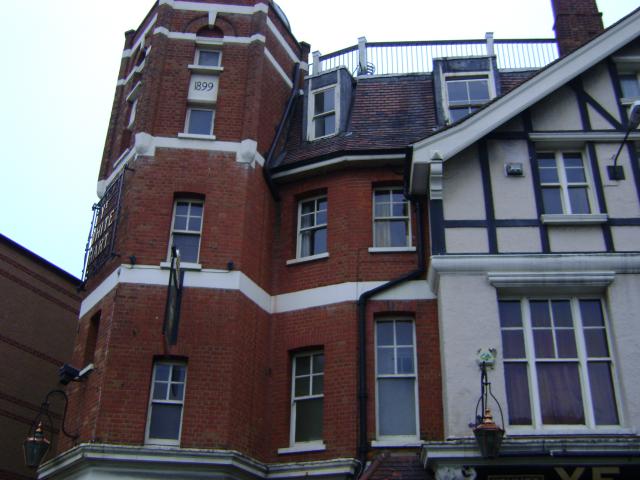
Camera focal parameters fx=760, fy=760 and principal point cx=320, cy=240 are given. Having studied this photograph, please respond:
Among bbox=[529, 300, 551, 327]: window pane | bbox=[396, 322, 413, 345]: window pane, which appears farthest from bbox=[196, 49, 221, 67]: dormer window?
bbox=[529, 300, 551, 327]: window pane

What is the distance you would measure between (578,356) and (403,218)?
546 cm

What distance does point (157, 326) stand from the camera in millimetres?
16062

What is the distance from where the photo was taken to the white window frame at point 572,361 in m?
13.1

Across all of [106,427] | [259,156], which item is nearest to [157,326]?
[106,427]

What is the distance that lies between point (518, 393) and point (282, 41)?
40.1 ft

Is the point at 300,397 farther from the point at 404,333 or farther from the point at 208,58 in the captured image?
the point at 208,58

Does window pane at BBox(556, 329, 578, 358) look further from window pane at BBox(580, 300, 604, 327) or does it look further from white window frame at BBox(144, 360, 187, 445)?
white window frame at BBox(144, 360, 187, 445)

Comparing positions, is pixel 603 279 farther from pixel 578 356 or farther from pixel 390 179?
pixel 390 179

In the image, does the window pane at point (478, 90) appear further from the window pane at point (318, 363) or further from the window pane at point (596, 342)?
the window pane at point (318, 363)

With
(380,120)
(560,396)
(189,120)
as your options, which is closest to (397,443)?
(560,396)

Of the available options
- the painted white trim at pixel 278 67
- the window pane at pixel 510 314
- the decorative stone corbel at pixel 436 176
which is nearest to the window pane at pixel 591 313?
the window pane at pixel 510 314

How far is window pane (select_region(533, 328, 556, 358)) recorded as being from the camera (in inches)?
547

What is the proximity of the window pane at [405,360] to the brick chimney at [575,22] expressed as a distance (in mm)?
9775

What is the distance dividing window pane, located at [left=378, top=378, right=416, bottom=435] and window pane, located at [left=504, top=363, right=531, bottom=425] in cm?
259
